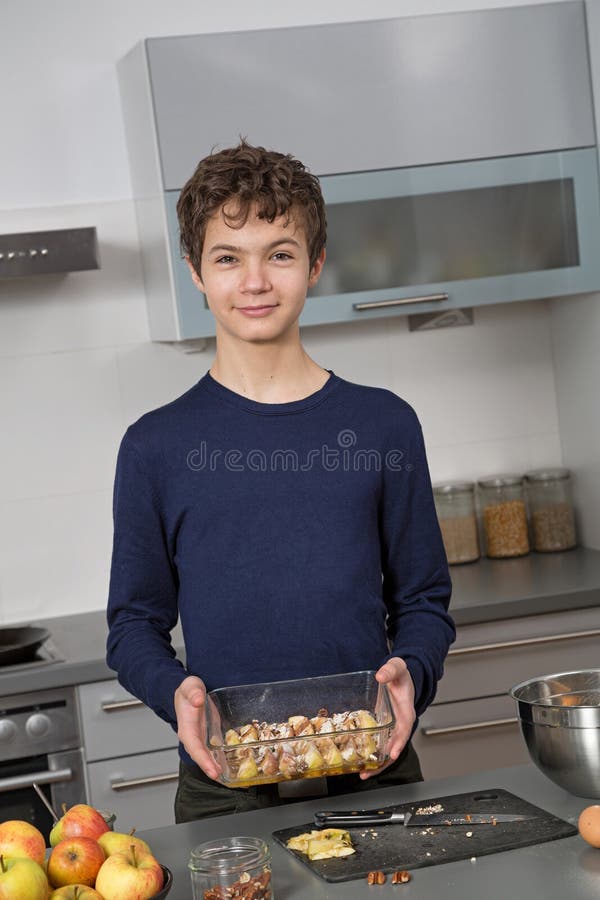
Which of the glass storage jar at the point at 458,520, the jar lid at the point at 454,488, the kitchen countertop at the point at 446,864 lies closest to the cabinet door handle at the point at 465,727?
the glass storage jar at the point at 458,520

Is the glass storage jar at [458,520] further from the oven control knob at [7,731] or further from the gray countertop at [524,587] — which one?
the oven control knob at [7,731]

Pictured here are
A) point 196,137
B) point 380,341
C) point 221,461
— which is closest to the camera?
point 221,461

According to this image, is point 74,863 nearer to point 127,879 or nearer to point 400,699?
point 127,879

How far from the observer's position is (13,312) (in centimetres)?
296

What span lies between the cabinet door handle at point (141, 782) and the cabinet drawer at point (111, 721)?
0.06m

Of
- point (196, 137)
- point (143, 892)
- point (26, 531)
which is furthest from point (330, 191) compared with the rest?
point (143, 892)

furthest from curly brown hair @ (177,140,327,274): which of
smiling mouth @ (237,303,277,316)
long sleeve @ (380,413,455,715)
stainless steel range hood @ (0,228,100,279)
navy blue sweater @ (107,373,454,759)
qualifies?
stainless steel range hood @ (0,228,100,279)

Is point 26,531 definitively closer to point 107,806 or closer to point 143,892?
point 107,806

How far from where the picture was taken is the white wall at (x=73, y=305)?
9.64 ft

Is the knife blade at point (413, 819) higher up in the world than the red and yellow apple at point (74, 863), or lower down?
lower down

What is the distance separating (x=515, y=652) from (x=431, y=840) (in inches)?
56.6

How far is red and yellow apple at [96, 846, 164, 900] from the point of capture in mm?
1097

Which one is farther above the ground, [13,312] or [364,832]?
[13,312]

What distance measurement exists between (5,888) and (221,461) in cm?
69
